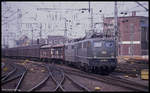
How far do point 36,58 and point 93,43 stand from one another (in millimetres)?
34805

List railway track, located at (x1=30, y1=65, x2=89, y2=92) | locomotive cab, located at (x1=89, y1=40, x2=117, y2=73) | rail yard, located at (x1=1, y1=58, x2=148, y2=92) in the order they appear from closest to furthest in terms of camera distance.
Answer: railway track, located at (x1=30, y1=65, x2=89, y2=92) → rail yard, located at (x1=1, y1=58, x2=148, y2=92) → locomotive cab, located at (x1=89, y1=40, x2=117, y2=73)

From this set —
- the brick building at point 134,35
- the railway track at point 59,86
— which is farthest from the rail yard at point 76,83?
the brick building at point 134,35

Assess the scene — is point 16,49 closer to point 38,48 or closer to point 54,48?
point 38,48

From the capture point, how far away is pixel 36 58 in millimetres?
55812

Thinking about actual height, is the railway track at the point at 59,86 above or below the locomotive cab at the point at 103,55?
below

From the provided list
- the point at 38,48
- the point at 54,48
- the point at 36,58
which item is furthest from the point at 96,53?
the point at 36,58

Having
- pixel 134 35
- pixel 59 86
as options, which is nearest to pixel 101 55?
pixel 59 86

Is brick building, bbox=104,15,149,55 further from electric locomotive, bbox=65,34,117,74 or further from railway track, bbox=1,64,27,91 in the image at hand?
railway track, bbox=1,64,27,91

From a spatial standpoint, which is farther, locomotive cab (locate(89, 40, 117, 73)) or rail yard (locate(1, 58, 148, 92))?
locomotive cab (locate(89, 40, 117, 73))

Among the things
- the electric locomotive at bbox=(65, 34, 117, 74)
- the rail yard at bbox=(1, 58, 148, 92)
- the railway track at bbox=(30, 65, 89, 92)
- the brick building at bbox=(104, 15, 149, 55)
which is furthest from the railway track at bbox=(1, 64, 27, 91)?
the brick building at bbox=(104, 15, 149, 55)

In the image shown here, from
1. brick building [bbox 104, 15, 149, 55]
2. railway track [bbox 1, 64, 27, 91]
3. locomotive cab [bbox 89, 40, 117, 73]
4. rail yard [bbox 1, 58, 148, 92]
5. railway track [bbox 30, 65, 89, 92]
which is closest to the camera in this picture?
railway track [bbox 30, 65, 89, 92]

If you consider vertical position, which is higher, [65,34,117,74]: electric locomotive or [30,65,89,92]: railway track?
[65,34,117,74]: electric locomotive

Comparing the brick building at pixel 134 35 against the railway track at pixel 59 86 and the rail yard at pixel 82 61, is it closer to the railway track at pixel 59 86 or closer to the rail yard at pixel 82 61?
the rail yard at pixel 82 61

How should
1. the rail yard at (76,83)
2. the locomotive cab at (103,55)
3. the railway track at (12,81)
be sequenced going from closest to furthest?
the rail yard at (76,83)
the railway track at (12,81)
the locomotive cab at (103,55)
